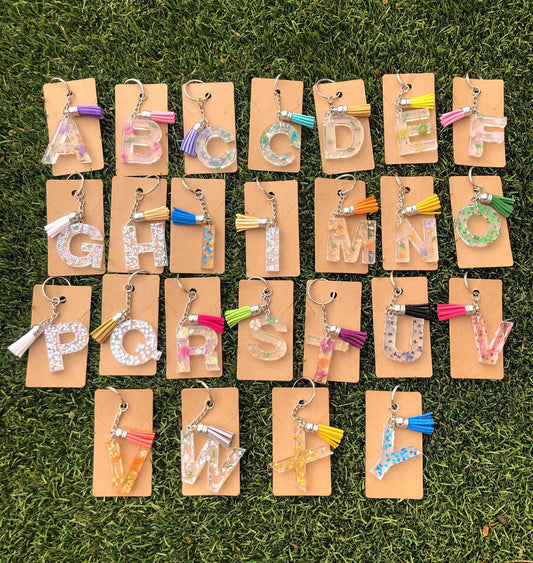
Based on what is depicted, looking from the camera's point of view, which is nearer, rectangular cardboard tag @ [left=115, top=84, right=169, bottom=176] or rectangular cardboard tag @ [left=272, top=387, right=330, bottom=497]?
rectangular cardboard tag @ [left=272, top=387, right=330, bottom=497]

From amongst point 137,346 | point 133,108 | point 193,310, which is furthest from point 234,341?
point 133,108

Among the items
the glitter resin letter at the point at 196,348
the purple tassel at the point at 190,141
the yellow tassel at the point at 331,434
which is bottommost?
the yellow tassel at the point at 331,434

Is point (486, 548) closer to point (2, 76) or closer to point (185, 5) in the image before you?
point (185, 5)

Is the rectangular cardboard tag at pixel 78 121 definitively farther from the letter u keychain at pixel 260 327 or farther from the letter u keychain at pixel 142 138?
the letter u keychain at pixel 260 327

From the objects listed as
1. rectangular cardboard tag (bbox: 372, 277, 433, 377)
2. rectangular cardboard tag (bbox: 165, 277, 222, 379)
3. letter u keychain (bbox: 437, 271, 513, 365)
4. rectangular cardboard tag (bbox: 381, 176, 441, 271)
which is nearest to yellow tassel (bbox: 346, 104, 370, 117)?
rectangular cardboard tag (bbox: 381, 176, 441, 271)

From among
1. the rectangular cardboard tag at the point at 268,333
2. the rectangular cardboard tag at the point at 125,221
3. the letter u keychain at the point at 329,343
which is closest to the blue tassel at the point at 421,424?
the letter u keychain at the point at 329,343

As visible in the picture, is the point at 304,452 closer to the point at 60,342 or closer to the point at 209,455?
the point at 209,455

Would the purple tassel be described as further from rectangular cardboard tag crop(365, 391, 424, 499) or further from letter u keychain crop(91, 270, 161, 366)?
rectangular cardboard tag crop(365, 391, 424, 499)
